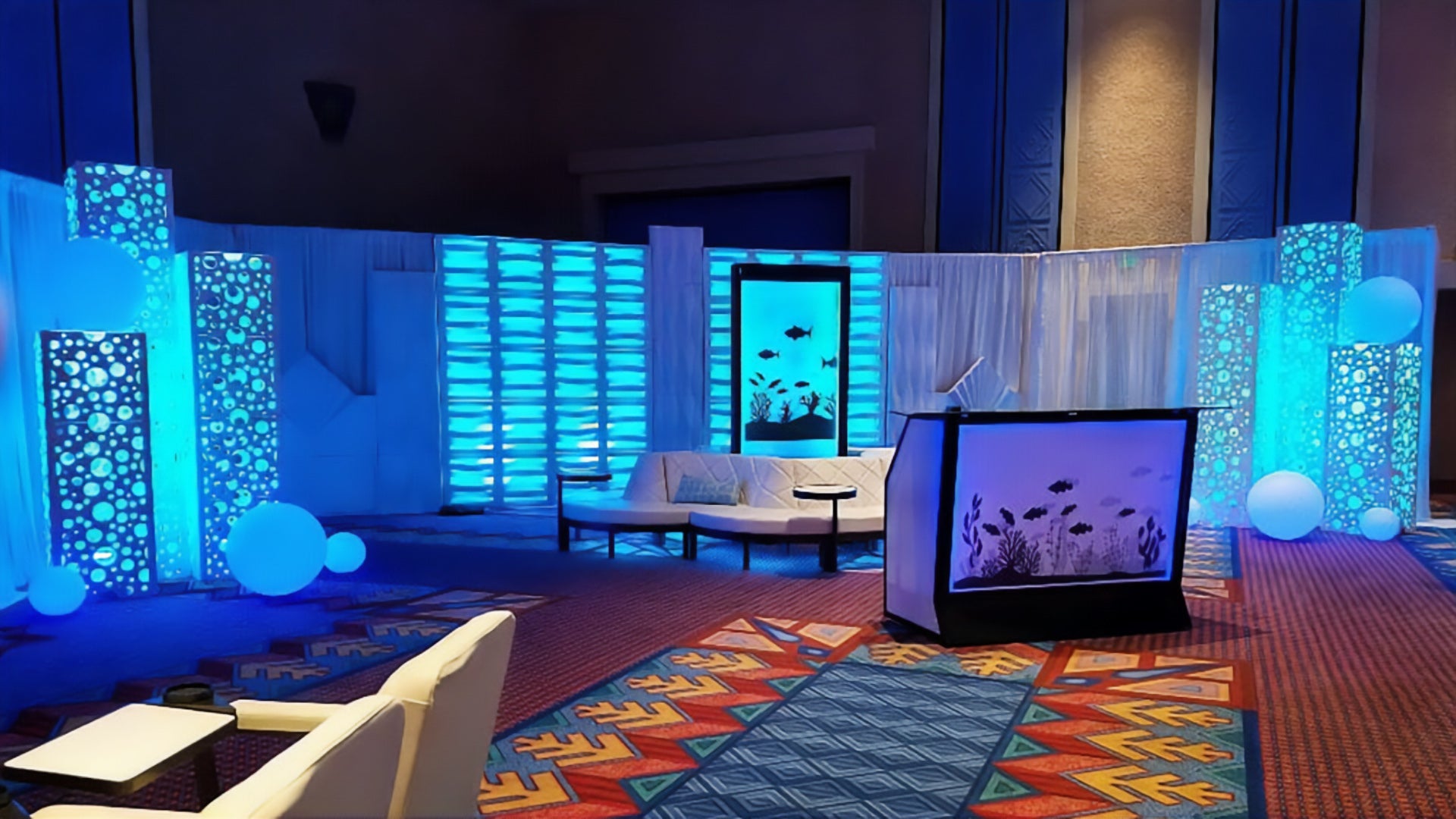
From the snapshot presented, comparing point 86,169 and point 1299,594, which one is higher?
point 86,169

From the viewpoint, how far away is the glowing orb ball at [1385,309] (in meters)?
7.64

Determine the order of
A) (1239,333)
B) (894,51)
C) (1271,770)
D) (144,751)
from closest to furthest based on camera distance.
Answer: (144,751) < (1271,770) < (1239,333) < (894,51)

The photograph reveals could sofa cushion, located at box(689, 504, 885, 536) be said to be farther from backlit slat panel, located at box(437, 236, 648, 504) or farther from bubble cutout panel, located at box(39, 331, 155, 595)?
bubble cutout panel, located at box(39, 331, 155, 595)

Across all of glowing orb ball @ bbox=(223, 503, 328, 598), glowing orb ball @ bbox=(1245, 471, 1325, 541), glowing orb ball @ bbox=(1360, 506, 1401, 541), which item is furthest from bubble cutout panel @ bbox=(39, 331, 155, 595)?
glowing orb ball @ bbox=(1360, 506, 1401, 541)

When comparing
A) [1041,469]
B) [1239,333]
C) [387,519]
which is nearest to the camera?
[1041,469]

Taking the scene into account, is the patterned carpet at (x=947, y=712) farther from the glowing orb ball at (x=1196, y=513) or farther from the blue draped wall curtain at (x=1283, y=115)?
the blue draped wall curtain at (x=1283, y=115)

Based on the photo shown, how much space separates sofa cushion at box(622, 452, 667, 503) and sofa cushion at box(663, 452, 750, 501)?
4 cm

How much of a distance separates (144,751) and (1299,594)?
6296mm

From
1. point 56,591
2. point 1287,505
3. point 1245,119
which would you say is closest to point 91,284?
point 56,591

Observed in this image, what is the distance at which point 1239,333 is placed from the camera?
856 cm

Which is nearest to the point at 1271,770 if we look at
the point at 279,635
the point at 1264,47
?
the point at 279,635

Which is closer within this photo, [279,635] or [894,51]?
[279,635]

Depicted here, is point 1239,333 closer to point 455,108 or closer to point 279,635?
Result: point 279,635

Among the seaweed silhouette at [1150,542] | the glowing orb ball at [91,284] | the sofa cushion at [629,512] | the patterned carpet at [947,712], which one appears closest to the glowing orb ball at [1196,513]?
the patterned carpet at [947,712]
